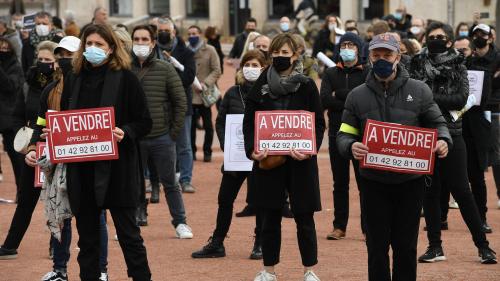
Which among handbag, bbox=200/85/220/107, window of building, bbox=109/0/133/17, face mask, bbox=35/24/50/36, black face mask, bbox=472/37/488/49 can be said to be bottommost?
window of building, bbox=109/0/133/17

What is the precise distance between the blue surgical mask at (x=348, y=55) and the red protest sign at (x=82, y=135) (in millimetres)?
3845

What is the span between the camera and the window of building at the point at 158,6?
4678cm

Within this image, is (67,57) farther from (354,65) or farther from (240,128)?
(354,65)

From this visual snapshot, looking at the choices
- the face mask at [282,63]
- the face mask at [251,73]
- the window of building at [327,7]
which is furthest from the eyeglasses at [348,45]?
the window of building at [327,7]

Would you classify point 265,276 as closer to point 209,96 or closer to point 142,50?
point 142,50

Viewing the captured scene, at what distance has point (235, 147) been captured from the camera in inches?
489

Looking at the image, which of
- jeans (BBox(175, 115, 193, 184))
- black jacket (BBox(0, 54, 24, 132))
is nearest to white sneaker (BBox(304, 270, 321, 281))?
jeans (BBox(175, 115, 193, 184))

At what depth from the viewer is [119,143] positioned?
9469 millimetres

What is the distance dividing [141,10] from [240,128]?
34155 mm

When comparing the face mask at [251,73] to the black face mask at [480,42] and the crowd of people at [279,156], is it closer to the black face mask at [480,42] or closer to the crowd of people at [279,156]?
the crowd of people at [279,156]

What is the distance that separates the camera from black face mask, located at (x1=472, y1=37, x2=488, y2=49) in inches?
552

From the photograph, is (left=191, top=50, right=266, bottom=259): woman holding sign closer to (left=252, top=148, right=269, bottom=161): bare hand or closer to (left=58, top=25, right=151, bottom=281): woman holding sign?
(left=252, top=148, right=269, bottom=161): bare hand

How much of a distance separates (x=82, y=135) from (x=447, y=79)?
3.53 metres

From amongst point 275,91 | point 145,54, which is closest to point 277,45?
point 275,91
